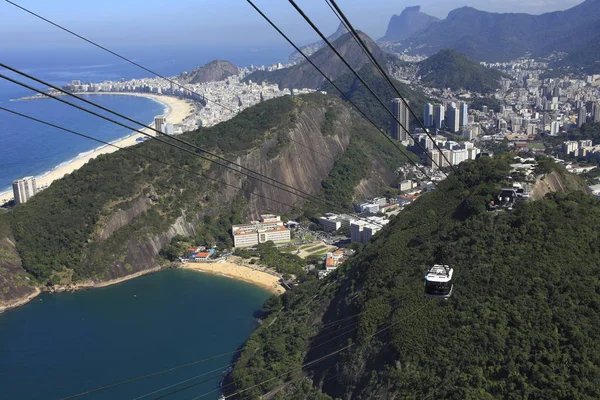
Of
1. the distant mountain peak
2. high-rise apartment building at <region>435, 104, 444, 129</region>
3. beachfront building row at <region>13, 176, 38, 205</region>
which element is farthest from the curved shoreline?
the distant mountain peak

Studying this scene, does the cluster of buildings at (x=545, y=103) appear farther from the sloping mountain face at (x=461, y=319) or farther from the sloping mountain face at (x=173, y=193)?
the sloping mountain face at (x=461, y=319)

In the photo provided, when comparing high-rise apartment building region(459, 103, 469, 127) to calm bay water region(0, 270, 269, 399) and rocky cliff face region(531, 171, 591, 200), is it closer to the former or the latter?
calm bay water region(0, 270, 269, 399)

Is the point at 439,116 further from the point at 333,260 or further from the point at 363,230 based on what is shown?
the point at 333,260

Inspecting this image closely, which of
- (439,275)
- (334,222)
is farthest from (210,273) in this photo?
(439,275)

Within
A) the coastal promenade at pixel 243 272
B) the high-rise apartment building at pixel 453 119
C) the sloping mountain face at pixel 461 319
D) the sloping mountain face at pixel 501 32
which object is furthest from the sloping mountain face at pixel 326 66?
the sloping mountain face at pixel 461 319

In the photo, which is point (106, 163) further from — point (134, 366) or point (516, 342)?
point (516, 342)
